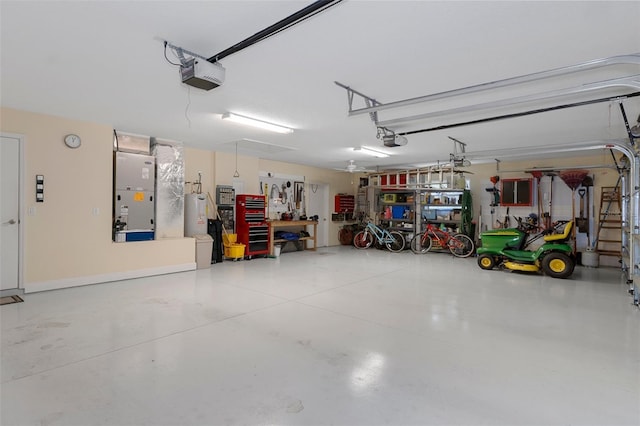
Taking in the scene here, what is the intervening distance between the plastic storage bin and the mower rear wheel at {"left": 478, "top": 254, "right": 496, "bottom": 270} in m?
5.49

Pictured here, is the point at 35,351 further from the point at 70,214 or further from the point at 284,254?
the point at 284,254

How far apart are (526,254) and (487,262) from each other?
2.34ft

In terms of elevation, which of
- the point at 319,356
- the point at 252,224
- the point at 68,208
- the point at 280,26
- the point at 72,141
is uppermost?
the point at 280,26

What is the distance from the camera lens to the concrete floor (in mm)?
1943

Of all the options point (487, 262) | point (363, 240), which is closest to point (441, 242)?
point (487, 262)

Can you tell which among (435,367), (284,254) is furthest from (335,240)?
(435,367)

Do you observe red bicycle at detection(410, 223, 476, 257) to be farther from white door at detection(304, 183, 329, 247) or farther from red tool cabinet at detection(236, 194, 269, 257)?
red tool cabinet at detection(236, 194, 269, 257)

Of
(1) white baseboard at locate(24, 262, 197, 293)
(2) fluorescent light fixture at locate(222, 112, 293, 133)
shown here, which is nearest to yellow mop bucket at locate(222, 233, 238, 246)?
(1) white baseboard at locate(24, 262, 197, 293)

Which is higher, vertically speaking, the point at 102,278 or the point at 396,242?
the point at 396,242

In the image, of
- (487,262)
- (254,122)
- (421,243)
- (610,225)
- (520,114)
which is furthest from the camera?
(421,243)

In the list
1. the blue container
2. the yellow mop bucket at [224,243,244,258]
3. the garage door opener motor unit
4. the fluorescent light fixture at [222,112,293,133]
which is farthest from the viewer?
the blue container

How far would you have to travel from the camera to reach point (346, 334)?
10.2 feet

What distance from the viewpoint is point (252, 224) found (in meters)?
7.54

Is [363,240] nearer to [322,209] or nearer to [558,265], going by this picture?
[322,209]
